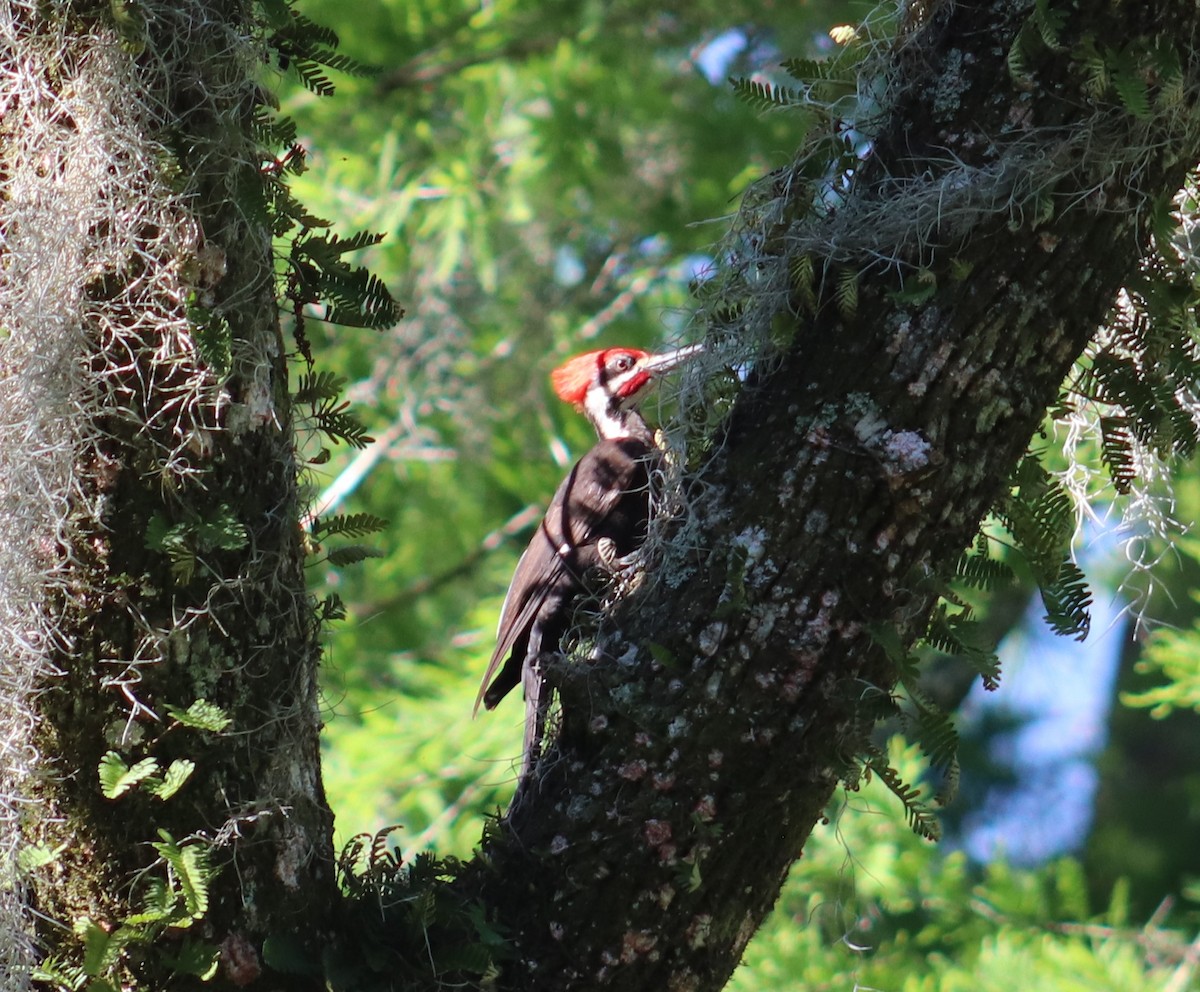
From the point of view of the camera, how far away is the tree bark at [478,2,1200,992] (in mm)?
2141

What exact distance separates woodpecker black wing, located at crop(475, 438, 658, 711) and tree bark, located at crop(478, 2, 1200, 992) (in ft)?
4.19

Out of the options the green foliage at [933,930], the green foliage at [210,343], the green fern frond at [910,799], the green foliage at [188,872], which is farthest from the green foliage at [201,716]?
the green foliage at [933,930]

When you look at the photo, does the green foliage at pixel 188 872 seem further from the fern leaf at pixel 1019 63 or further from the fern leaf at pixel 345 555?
the fern leaf at pixel 1019 63

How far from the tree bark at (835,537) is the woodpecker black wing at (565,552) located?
128cm

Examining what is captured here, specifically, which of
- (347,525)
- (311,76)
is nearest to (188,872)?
(347,525)

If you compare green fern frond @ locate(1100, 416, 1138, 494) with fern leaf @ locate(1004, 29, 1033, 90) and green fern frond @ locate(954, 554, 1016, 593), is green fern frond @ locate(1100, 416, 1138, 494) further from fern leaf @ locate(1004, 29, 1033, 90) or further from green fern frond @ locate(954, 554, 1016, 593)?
fern leaf @ locate(1004, 29, 1033, 90)

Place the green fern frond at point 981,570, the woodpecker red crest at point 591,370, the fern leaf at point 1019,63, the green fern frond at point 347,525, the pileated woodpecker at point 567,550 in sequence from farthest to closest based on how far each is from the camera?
1. the woodpecker red crest at point 591,370
2. the pileated woodpecker at point 567,550
3. the green fern frond at point 981,570
4. the green fern frond at point 347,525
5. the fern leaf at point 1019,63

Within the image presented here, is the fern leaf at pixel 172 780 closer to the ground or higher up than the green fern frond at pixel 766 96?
closer to the ground

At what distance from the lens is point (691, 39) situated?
29.4 feet

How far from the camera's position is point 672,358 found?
9.61ft

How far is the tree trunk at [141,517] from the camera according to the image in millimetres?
1953

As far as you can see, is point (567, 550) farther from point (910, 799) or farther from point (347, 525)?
point (910, 799)

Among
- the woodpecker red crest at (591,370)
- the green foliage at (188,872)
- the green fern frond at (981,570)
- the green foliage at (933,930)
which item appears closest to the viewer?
the green foliage at (188,872)

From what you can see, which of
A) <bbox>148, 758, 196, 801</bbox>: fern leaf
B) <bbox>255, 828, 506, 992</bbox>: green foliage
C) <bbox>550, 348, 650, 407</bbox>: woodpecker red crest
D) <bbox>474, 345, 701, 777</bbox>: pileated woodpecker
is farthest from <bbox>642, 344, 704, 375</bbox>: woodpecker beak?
<bbox>550, 348, 650, 407</bbox>: woodpecker red crest
